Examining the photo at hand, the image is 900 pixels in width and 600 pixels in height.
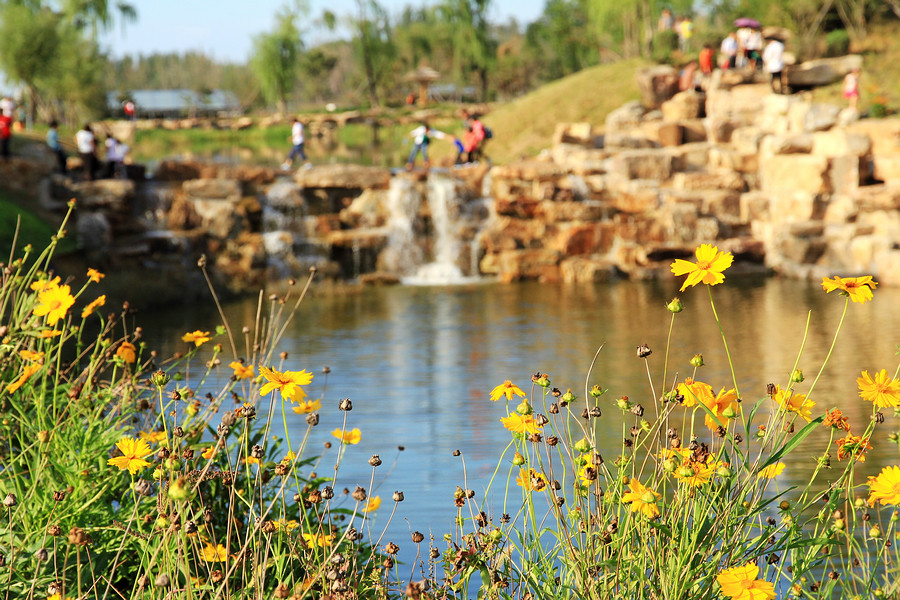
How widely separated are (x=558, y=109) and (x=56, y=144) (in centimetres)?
2010

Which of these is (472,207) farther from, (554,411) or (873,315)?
(554,411)

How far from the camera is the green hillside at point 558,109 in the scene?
3378cm

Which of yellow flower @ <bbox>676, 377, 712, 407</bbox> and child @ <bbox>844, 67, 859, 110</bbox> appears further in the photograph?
child @ <bbox>844, 67, 859, 110</bbox>

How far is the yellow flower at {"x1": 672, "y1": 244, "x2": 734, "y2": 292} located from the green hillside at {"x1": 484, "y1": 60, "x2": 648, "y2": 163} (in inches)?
1172

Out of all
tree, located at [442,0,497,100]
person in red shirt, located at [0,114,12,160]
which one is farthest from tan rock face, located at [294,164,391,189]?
tree, located at [442,0,497,100]

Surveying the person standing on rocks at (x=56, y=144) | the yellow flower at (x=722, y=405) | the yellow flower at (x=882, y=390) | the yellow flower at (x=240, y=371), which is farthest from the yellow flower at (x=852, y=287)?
the person standing on rocks at (x=56, y=144)

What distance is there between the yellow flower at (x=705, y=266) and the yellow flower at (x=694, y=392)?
0.95 feet

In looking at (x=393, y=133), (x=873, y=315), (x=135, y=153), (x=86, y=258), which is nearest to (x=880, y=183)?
(x=873, y=315)

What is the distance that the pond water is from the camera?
6.46m

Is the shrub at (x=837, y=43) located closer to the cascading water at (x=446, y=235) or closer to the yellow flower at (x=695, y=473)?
the cascading water at (x=446, y=235)

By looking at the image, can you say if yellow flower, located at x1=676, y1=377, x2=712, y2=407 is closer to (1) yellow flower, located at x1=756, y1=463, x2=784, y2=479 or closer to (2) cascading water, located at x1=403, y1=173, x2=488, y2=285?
(1) yellow flower, located at x1=756, y1=463, x2=784, y2=479

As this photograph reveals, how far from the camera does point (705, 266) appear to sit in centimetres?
261

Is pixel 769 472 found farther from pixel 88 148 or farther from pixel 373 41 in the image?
pixel 373 41

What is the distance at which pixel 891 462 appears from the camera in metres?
5.91
